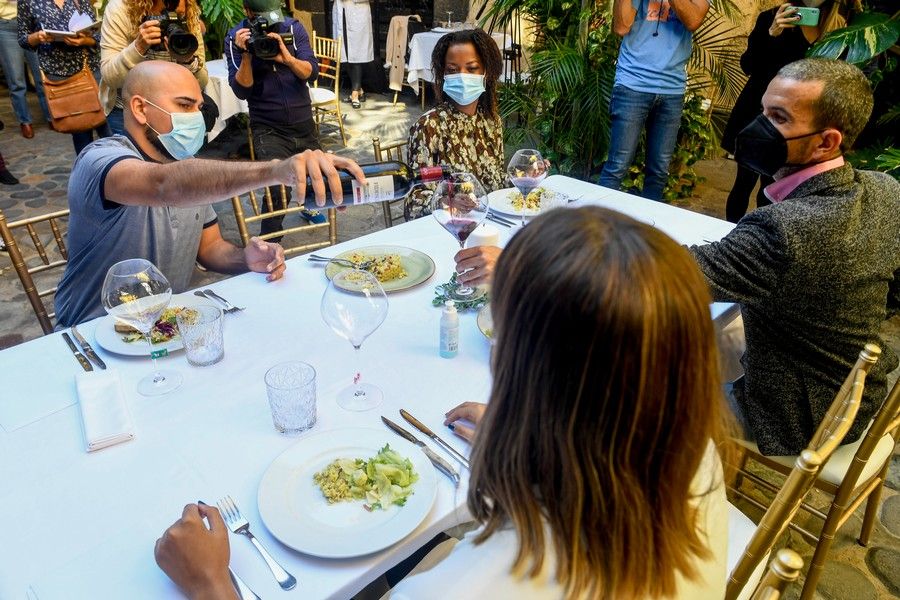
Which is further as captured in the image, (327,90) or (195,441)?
(327,90)

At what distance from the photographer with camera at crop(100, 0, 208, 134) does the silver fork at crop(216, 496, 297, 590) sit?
291 cm

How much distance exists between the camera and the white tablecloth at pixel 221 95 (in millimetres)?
5422

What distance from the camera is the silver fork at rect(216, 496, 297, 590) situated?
0.98 meters

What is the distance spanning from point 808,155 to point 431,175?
1137 mm

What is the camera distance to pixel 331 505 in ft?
3.70

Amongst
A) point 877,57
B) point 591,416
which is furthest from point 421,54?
point 591,416

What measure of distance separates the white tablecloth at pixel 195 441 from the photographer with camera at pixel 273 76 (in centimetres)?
218

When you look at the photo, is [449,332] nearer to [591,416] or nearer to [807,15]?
[591,416]

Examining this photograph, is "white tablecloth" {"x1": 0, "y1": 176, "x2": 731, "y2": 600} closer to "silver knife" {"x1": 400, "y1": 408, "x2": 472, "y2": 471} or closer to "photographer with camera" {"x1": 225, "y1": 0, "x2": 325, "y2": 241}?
"silver knife" {"x1": 400, "y1": 408, "x2": 472, "y2": 471}

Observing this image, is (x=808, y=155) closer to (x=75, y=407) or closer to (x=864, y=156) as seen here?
(x=75, y=407)

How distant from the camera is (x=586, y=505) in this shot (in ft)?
2.41

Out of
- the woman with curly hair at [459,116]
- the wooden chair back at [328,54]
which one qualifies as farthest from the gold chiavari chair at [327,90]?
the woman with curly hair at [459,116]

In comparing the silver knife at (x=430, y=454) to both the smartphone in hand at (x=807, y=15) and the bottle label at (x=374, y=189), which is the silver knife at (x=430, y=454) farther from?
the smartphone in hand at (x=807, y=15)

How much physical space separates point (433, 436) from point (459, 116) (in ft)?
6.71
